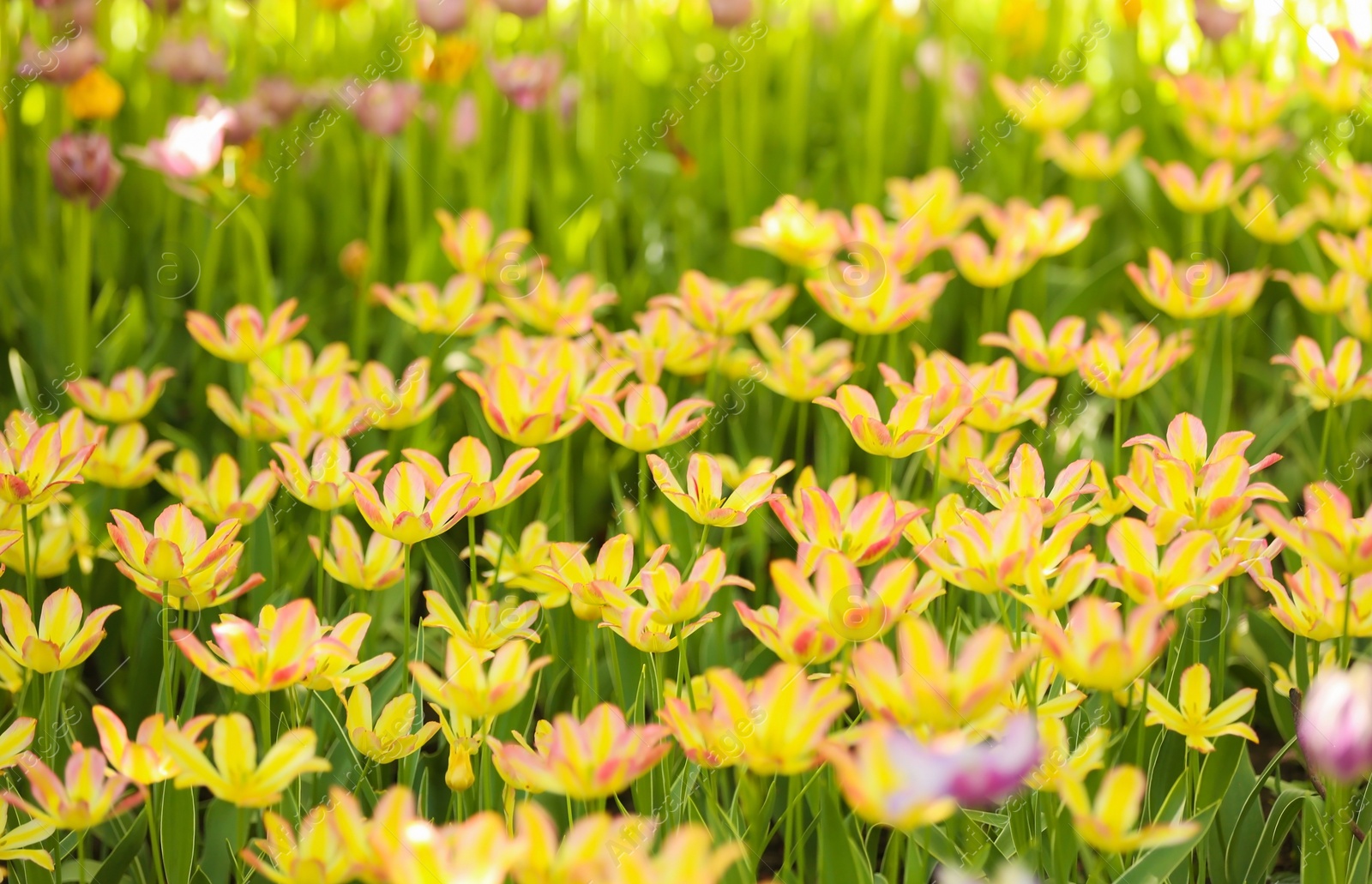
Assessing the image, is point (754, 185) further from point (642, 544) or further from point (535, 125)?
point (642, 544)

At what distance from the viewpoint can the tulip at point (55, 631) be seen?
1.02 m

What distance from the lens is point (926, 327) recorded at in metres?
2.13

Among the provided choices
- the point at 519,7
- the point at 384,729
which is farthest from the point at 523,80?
the point at 384,729

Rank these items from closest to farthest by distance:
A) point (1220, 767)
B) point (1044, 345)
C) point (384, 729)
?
1. point (384, 729)
2. point (1220, 767)
3. point (1044, 345)

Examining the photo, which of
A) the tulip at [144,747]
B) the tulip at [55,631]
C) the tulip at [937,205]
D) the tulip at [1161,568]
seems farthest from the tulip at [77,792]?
the tulip at [937,205]

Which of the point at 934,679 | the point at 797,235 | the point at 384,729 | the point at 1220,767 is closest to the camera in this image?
the point at 934,679

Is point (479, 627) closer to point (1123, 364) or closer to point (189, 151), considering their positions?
point (1123, 364)

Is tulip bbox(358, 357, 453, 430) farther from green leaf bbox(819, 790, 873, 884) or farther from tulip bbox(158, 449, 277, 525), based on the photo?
green leaf bbox(819, 790, 873, 884)

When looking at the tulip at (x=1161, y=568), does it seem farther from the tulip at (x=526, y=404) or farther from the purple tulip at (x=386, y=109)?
the purple tulip at (x=386, y=109)

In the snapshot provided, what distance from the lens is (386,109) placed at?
2.31 metres

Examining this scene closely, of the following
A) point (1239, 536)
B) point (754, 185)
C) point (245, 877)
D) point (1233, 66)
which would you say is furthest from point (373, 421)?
point (1233, 66)

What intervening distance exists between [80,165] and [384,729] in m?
1.30

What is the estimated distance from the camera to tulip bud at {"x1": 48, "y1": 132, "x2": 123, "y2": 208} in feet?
6.20

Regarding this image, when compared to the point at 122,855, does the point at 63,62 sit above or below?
above
